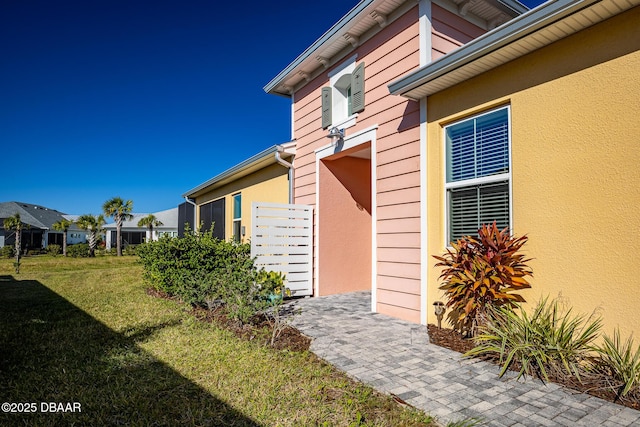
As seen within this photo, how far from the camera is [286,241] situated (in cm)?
742

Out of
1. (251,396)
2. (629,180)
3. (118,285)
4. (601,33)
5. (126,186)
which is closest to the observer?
(251,396)

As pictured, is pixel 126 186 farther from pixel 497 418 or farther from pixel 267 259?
pixel 497 418

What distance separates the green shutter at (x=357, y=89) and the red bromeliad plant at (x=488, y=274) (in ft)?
11.3

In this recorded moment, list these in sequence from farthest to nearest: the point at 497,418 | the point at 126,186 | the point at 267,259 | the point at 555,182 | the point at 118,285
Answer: the point at 126,186
the point at 118,285
the point at 267,259
the point at 555,182
the point at 497,418

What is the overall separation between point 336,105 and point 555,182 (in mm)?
4622

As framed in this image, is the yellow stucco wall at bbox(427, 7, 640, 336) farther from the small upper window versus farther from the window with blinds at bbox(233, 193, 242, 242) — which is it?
the window with blinds at bbox(233, 193, 242, 242)

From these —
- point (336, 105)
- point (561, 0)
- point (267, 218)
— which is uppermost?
point (336, 105)

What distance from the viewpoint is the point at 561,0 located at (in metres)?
3.17

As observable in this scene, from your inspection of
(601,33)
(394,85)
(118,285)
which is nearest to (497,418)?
(601,33)

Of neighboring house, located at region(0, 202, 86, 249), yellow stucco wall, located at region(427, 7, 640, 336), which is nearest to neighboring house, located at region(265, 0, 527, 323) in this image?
yellow stucco wall, located at region(427, 7, 640, 336)

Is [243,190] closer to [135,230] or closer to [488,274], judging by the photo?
[488,274]

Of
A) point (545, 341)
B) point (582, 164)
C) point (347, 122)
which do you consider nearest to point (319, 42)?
point (347, 122)

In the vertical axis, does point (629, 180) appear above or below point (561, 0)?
below

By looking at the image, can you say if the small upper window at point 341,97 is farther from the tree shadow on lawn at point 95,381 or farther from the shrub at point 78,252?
the shrub at point 78,252
